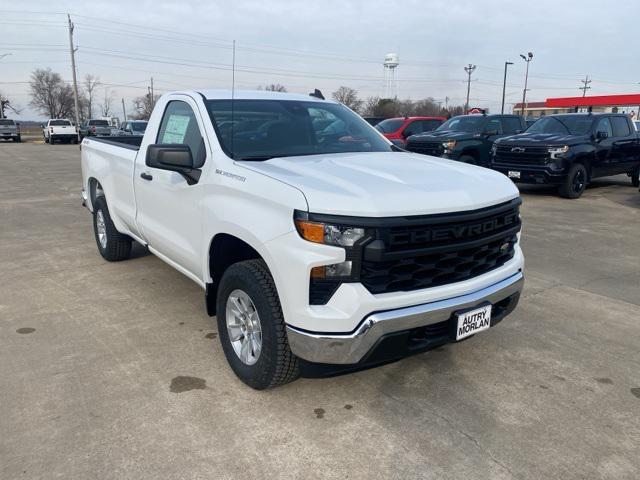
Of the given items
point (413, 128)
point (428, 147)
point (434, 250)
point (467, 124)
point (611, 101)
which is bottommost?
point (434, 250)

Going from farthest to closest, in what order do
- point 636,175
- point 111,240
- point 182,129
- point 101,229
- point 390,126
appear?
point 390,126
point 636,175
point 101,229
point 111,240
point 182,129

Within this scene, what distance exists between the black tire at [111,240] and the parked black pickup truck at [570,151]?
27.7 ft

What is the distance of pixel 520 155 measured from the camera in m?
11.2

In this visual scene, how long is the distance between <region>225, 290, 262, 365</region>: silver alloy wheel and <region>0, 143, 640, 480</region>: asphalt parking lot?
229mm

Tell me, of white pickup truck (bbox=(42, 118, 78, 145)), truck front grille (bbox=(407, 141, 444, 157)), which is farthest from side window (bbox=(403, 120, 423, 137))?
white pickup truck (bbox=(42, 118, 78, 145))

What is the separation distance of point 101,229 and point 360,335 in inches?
179

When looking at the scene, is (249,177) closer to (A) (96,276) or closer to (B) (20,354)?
(B) (20,354)

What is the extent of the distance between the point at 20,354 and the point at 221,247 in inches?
66.8

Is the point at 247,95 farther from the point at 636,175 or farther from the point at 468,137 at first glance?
the point at 636,175

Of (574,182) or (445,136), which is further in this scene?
(445,136)

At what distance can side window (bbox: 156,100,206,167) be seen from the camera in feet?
12.0

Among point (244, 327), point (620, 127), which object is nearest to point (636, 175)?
point (620, 127)

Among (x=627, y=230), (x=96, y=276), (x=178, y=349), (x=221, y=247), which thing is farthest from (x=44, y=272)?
(x=627, y=230)

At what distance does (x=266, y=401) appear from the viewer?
3105 mm
